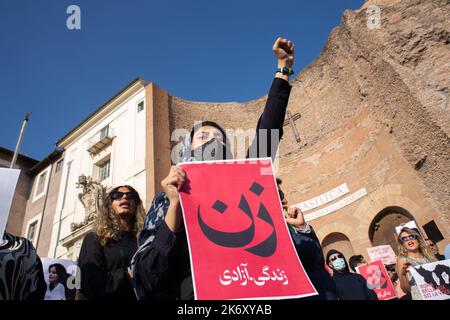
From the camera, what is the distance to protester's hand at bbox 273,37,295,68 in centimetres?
217

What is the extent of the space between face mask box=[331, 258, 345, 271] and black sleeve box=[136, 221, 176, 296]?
155 inches

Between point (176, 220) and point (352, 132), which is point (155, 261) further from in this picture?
point (352, 132)

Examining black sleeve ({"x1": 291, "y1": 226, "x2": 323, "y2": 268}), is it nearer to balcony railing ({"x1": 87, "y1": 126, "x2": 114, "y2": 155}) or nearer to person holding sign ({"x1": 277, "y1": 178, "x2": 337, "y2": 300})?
person holding sign ({"x1": 277, "y1": 178, "x2": 337, "y2": 300})

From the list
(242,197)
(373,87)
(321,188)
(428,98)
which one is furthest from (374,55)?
(242,197)

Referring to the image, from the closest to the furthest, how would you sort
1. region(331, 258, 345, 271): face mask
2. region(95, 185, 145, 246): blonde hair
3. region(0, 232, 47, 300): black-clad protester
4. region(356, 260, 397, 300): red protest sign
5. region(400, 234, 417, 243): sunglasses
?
1. region(0, 232, 47, 300): black-clad protester
2. region(95, 185, 145, 246): blonde hair
3. region(400, 234, 417, 243): sunglasses
4. region(331, 258, 345, 271): face mask
5. region(356, 260, 397, 300): red protest sign

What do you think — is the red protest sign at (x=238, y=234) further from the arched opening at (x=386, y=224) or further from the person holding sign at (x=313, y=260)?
the arched opening at (x=386, y=224)

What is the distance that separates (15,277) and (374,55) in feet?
39.6

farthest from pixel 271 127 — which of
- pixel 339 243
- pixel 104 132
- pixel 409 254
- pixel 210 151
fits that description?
pixel 104 132

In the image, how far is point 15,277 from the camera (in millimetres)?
1900

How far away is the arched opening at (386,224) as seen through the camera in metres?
10.0

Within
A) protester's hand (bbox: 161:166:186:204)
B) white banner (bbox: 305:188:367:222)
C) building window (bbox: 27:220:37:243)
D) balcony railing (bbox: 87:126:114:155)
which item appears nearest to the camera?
protester's hand (bbox: 161:166:186:204)

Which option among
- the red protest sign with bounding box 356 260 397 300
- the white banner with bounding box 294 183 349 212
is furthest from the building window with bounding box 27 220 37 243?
the red protest sign with bounding box 356 260 397 300

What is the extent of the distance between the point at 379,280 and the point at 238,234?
17.6 ft
